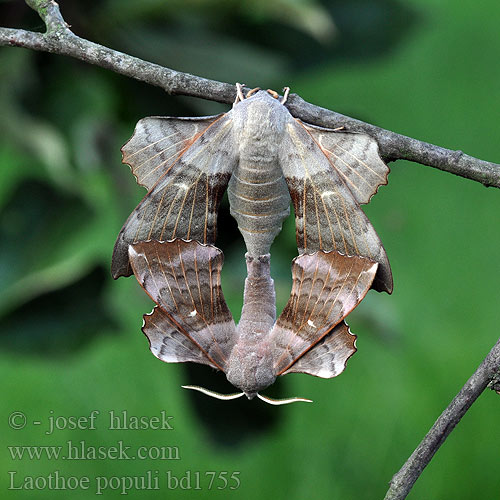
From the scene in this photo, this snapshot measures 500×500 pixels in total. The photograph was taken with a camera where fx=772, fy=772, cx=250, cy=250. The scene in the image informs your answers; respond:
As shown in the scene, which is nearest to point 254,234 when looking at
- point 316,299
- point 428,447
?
point 316,299

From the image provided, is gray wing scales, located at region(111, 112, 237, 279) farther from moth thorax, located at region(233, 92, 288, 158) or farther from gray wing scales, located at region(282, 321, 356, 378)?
gray wing scales, located at region(282, 321, 356, 378)

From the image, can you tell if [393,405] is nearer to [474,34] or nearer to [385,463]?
[385,463]

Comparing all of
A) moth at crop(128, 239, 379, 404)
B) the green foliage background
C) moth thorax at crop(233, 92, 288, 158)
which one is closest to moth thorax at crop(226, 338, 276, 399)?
moth at crop(128, 239, 379, 404)

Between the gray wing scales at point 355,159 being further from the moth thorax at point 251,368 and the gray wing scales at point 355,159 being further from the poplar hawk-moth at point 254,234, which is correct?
the moth thorax at point 251,368

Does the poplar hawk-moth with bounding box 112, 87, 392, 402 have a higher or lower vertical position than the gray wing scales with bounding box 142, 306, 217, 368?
higher

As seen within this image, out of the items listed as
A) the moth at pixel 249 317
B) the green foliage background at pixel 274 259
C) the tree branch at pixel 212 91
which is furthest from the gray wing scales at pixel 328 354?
the green foliage background at pixel 274 259

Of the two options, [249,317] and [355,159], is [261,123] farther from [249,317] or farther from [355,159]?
[249,317]
